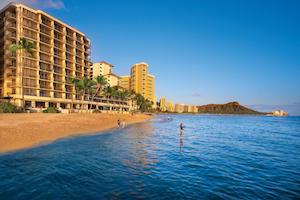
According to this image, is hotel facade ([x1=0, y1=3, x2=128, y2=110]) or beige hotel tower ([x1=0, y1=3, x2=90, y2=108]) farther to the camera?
beige hotel tower ([x1=0, y1=3, x2=90, y2=108])

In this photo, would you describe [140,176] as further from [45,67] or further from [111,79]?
[111,79]

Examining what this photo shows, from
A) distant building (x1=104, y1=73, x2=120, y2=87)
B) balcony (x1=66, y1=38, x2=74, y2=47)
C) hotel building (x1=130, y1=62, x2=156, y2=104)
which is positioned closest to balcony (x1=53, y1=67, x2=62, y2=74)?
balcony (x1=66, y1=38, x2=74, y2=47)

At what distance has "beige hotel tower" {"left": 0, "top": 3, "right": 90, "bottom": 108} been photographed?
62125 mm

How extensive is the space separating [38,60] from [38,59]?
1.32 ft

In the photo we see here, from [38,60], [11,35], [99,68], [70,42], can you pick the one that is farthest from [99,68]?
[11,35]

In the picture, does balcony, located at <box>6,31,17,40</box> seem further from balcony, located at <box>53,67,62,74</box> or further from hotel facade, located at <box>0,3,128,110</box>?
balcony, located at <box>53,67,62,74</box>

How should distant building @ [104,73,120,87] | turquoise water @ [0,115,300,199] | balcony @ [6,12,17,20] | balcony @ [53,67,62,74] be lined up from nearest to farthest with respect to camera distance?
1. turquoise water @ [0,115,300,199]
2. balcony @ [6,12,17,20]
3. balcony @ [53,67,62,74]
4. distant building @ [104,73,120,87]

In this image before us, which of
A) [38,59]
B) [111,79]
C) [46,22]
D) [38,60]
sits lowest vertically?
[38,60]

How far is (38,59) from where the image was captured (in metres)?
67.0

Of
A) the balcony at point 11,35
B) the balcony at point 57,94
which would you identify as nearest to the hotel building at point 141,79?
the balcony at point 57,94

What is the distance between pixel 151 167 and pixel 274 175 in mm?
9037

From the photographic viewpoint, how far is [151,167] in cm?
1361

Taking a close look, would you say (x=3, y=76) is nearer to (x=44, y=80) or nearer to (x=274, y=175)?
(x=44, y=80)

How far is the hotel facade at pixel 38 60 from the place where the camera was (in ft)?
203
